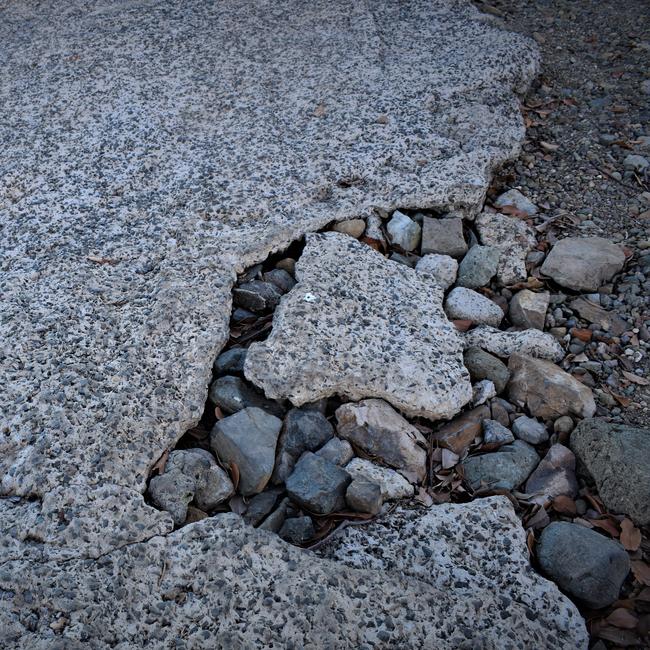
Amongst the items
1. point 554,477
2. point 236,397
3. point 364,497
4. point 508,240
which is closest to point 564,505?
point 554,477

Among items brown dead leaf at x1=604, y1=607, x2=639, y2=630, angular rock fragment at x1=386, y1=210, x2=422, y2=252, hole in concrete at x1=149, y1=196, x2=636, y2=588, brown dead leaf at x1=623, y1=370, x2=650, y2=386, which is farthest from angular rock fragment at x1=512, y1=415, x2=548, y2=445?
angular rock fragment at x1=386, y1=210, x2=422, y2=252

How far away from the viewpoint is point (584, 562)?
4.53 ft

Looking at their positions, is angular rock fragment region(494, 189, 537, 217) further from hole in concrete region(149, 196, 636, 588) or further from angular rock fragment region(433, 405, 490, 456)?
angular rock fragment region(433, 405, 490, 456)

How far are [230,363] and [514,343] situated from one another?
816mm

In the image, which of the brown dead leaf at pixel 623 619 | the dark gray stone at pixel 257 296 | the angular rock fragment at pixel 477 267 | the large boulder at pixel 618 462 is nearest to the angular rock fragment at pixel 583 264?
the angular rock fragment at pixel 477 267

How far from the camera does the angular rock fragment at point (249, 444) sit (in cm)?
150

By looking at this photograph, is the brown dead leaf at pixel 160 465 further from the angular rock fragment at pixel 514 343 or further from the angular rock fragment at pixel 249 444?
the angular rock fragment at pixel 514 343

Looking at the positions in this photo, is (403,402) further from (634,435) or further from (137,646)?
(137,646)

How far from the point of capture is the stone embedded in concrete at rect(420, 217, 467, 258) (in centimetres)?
206

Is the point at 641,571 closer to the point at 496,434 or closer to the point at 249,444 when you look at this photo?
the point at 496,434

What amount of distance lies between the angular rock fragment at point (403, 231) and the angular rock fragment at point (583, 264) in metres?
0.44

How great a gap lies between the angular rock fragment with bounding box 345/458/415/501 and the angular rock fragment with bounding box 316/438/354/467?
16 mm

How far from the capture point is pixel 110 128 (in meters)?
2.37

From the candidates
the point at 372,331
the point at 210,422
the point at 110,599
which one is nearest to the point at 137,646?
the point at 110,599
